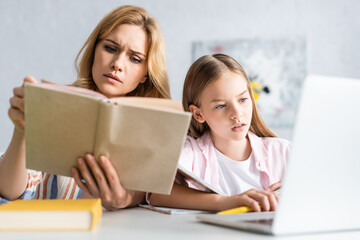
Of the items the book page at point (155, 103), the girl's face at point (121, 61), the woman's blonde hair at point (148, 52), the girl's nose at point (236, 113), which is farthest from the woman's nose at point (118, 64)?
the book page at point (155, 103)

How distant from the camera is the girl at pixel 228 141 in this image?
48.7 inches

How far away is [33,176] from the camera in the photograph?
1208 millimetres

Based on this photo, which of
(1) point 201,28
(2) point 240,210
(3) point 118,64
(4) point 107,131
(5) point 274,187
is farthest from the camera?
(1) point 201,28

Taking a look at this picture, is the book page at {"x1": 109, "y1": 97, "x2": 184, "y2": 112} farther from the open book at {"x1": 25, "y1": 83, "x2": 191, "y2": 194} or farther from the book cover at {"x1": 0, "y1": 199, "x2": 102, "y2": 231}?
the book cover at {"x1": 0, "y1": 199, "x2": 102, "y2": 231}

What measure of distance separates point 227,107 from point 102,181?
59cm

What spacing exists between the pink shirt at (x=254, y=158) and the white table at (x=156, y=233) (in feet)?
1.54

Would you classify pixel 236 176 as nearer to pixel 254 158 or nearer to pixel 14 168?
pixel 254 158

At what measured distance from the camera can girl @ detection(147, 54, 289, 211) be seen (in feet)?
4.06

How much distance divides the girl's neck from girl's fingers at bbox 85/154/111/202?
56 centimetres

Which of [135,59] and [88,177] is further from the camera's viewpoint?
[135,59]

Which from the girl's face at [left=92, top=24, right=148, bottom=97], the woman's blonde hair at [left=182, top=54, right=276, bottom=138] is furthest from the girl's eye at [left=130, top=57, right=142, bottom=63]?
the woman's blonde hair at [left=182, top=54, right=276, bottom=138]

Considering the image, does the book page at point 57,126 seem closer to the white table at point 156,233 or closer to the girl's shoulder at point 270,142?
the white table at point 156,233

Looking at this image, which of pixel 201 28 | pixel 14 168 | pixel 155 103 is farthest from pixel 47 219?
pixel 201 28

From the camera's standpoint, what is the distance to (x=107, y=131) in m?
0.70
